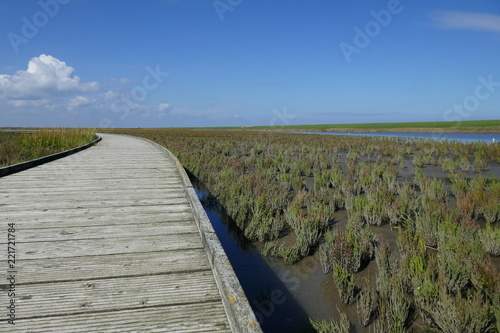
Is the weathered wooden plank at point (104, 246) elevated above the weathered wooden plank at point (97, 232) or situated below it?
below

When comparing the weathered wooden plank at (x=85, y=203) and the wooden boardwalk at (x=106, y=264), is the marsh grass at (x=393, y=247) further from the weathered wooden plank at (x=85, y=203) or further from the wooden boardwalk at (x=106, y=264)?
the weathered wooden plank at (x=85, y=203)

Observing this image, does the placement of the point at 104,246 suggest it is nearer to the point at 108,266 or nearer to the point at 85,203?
the point at 108,266

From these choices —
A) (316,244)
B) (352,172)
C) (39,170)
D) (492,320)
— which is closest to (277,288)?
(316,244)

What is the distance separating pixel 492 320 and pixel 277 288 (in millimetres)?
2090

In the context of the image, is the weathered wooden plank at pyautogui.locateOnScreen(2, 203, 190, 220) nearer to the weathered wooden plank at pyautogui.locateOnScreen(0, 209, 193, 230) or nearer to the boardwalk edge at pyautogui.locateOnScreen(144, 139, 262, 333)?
the weathered wooden plank at pyautogui.locateOnScreen(0, 209, 193, 230)

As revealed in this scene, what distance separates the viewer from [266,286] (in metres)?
3.79

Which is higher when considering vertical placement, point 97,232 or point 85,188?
point 85,188

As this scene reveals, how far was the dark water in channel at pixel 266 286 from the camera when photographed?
10.3ft

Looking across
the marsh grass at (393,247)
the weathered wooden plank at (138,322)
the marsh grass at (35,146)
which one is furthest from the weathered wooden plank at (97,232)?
the marsh grass at (35,146)

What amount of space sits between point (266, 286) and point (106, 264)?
191 cm

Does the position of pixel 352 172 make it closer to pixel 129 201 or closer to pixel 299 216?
pixel 299 216

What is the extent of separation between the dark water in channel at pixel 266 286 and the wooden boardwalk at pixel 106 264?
0.97 meters

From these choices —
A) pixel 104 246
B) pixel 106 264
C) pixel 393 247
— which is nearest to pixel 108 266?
pixel 106 264

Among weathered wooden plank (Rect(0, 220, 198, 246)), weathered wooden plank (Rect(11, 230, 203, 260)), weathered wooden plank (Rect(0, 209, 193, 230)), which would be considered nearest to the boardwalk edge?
weathered wooden plank (Rect(11, 230, 203, 260))
